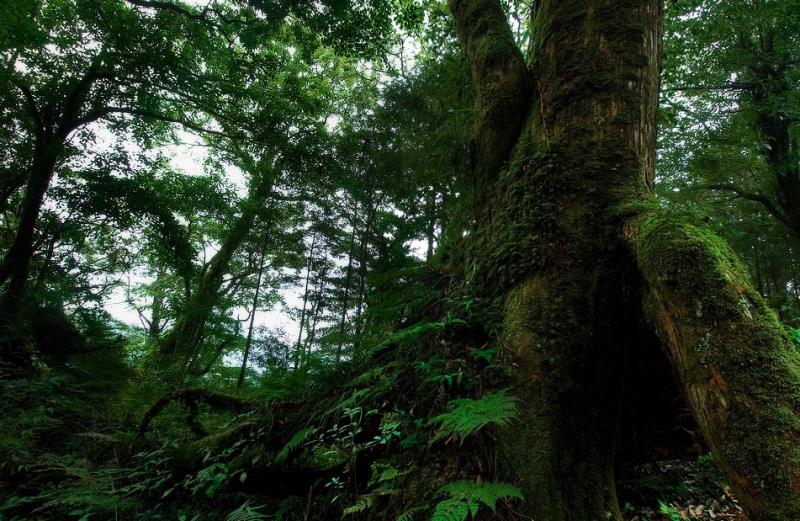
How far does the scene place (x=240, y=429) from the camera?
255cm

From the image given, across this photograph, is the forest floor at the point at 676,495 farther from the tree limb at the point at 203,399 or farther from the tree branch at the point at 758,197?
the tree branch at the point at 758,197

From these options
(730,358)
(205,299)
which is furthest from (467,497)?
(205,299)

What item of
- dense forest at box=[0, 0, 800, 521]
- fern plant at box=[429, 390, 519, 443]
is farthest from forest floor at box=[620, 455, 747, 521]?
fern plant at box=[429, 390, 519, 443]

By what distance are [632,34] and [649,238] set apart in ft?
5.15

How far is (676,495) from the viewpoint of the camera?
8.25 ft

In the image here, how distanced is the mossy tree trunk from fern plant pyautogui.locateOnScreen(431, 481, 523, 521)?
0.21 m

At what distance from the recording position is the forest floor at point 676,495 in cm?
234

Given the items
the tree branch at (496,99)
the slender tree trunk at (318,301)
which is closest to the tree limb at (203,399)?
the tree branch at (496,99)

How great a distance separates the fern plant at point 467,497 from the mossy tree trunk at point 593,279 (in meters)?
0.21

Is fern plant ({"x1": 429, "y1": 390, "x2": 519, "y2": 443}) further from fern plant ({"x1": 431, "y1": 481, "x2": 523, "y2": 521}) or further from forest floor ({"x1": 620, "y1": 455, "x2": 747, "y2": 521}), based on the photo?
forest floor ({"x1": 620, "y1": 455, "x2": 747, "y2": 521})

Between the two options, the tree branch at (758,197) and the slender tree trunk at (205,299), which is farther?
the tree branch at (758,197)

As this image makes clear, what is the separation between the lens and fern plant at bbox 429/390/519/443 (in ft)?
4.30

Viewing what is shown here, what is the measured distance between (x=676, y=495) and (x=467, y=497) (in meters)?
2.30

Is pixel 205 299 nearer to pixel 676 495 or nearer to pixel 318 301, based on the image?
pixel 318 301
